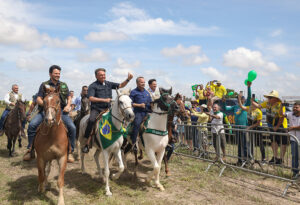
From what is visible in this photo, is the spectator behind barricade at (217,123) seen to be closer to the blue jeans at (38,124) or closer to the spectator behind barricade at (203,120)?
the spectator behind barricade at (203,120)


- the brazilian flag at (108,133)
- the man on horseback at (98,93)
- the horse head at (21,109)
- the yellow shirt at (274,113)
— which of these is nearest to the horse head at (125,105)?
the brazilian flag at (108,133)

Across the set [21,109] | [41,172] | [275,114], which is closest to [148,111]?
[41,172]

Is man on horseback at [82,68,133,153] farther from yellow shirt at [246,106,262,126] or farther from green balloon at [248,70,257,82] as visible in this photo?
yellow shirt at [246,106,262,126]

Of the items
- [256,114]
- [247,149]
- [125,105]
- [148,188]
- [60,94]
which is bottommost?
[148,188]

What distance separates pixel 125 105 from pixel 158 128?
3.88ft

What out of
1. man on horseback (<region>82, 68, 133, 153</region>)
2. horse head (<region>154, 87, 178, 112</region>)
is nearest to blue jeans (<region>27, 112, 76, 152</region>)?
man on horseback (<region>82, 68, 133, 153</region>)

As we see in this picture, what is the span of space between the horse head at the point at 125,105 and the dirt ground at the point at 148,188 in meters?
1.87

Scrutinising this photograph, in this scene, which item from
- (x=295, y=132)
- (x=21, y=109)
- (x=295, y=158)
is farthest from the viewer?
(x=21, y=109)

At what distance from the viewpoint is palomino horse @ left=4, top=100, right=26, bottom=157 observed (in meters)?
9.95

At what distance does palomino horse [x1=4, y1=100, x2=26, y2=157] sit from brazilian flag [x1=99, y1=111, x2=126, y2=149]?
557 cm

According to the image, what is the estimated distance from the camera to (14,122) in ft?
33.2

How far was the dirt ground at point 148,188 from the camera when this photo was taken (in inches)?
225

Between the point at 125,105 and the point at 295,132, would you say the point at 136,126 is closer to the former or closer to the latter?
the point at 125,105

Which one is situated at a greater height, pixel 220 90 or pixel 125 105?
pixel 220 90
